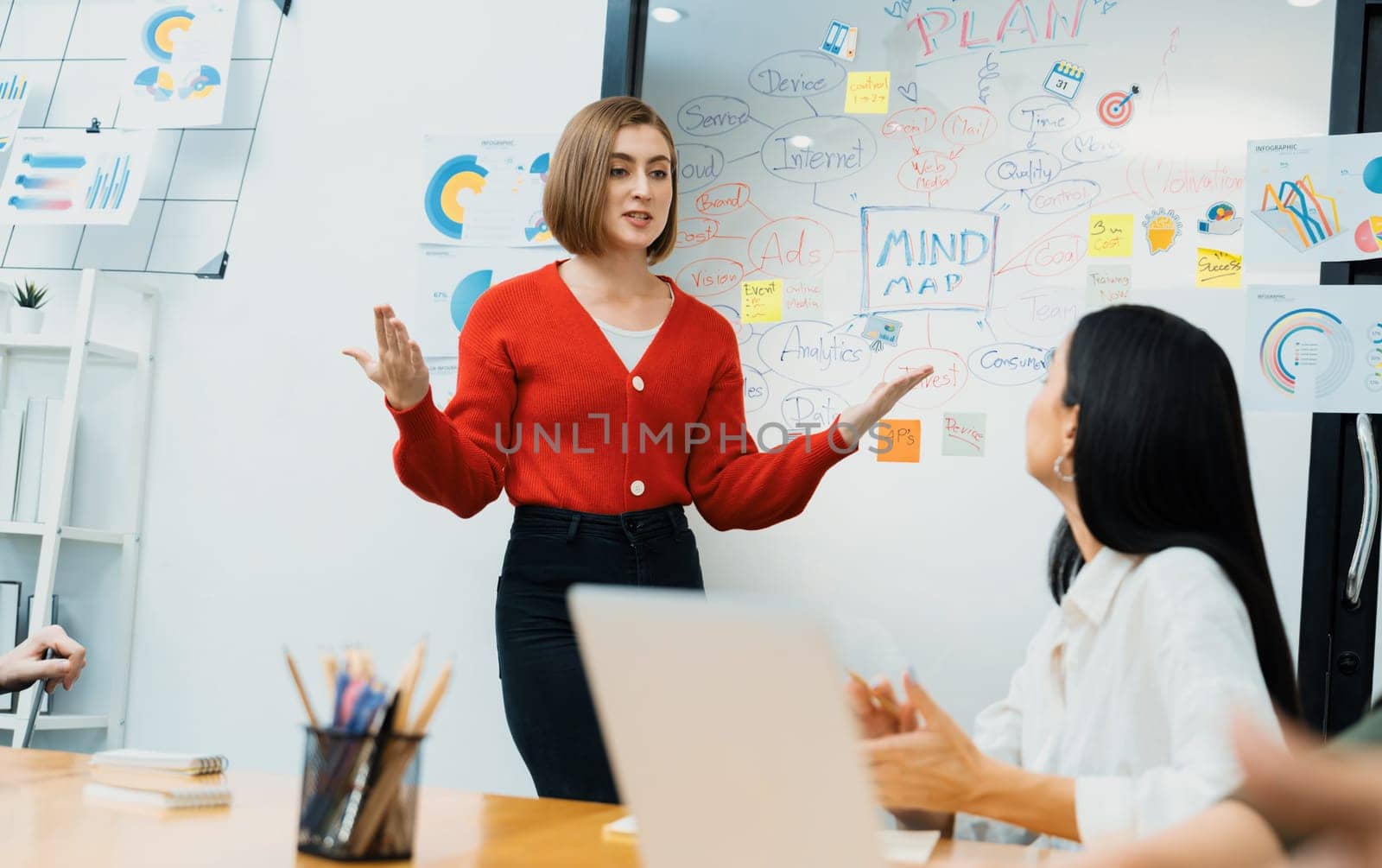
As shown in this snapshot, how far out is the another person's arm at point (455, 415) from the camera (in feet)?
6.20

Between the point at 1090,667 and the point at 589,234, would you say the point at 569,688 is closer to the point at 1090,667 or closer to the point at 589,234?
the point at 589,234

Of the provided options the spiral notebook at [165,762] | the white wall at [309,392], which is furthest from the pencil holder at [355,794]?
the white wall at [309,392]

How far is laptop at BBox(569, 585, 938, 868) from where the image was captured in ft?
1.71

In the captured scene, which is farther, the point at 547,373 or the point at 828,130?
the point at 828,130

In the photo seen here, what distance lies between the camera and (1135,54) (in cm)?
262

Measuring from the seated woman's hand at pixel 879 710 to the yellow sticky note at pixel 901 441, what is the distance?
1713 mm

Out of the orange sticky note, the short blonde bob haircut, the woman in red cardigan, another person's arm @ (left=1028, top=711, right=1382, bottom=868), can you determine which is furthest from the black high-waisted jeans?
another person's arm @ (left=1028, top=711, right=1382, bottom=868)

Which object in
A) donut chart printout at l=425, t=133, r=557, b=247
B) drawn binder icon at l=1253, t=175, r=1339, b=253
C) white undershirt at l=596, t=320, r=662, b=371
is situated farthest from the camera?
donut chart printout at l=425, t=133, r=557, b=247

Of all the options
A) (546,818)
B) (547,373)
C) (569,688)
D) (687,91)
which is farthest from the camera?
(687,91)

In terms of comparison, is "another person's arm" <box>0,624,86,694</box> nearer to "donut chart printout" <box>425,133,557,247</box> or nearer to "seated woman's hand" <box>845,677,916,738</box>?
"seated woman's hand" <box>845,677,916,738</box>

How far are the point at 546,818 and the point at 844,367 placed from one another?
170cm

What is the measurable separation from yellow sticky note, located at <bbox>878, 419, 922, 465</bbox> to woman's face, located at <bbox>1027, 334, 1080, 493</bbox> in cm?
124

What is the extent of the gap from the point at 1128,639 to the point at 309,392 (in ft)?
7.23

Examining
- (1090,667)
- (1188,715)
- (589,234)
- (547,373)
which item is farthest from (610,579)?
(1188,715)
